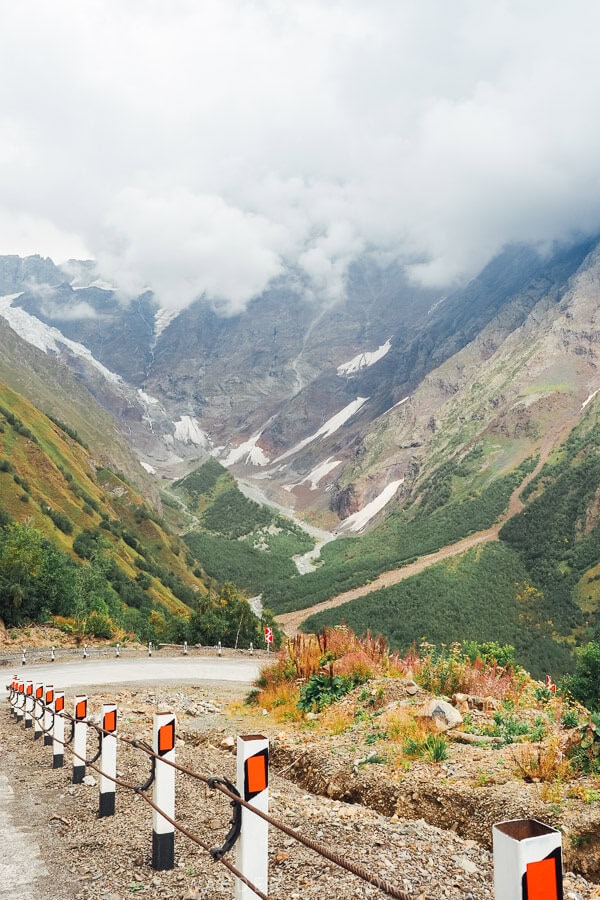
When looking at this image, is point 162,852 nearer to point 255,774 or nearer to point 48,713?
point 255,774

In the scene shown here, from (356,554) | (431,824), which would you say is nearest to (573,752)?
(431,824)

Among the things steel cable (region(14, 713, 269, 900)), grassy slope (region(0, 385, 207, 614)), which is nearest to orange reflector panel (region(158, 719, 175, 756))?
steel cable (region(14, 713, 269, 900))

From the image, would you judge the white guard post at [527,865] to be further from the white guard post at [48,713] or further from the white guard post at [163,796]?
the white guard post at [48,713]

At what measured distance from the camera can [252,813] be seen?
149 inches

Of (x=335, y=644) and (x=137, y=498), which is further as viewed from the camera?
(x=137, y=498)

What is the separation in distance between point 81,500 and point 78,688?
5666cm

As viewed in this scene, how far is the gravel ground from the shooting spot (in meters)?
4.81

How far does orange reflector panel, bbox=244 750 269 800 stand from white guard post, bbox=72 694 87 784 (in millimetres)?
5048

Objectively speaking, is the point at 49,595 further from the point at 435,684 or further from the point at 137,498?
the point at 137,498

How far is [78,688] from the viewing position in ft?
67.6

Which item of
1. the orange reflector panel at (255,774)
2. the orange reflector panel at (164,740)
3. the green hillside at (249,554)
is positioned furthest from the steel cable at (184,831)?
the green hillside at (249,554)

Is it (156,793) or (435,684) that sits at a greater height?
(156,793)

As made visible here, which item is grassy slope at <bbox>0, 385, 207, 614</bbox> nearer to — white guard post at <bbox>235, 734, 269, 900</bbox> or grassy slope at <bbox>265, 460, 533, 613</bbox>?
grassy slope at <bbox>265, 460, 533, 613</bbox>

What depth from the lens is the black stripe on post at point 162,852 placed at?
203 inches
